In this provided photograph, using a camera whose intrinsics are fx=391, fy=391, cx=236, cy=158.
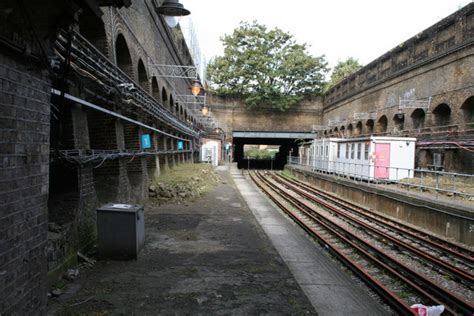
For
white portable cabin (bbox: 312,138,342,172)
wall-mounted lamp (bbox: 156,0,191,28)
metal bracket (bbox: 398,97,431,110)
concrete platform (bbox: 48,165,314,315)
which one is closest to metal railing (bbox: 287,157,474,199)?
white portable cabin (bbox: 312,138,342,172)

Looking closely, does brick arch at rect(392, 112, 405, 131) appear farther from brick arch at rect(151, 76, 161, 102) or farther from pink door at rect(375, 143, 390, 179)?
brick arch at rect(151, 76, 161, 102)

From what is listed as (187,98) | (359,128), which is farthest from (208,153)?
(359,128)

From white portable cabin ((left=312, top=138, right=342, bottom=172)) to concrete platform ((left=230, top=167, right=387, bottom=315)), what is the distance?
1472 centimetres

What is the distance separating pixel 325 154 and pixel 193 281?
25309 mm

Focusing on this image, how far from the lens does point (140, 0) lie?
42.2ft

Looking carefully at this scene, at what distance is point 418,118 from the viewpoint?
25422mm

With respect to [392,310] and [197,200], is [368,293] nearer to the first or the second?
[392,310]

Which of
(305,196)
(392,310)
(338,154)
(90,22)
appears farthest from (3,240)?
(338,154)

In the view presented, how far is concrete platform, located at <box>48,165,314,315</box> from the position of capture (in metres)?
4.83

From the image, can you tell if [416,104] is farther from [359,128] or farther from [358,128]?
[358,128]

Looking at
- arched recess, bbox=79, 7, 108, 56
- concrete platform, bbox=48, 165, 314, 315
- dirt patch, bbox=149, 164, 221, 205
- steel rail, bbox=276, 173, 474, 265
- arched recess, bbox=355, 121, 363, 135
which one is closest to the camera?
concrete platform, bbox=48, 165, 314, 315

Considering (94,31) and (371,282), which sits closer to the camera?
(371,282)

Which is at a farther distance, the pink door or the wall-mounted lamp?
the pink door

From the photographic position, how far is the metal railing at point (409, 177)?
1460 centimetres
